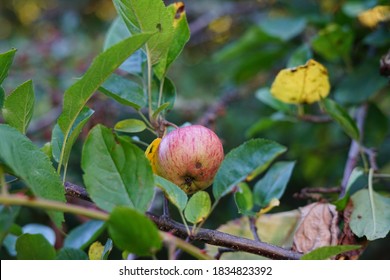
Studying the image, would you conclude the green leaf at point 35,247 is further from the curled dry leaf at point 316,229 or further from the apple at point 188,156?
the curled dry leaf at point 316,229

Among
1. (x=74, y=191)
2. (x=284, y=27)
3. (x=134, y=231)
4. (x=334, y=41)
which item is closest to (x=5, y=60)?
(x=74, y=191)

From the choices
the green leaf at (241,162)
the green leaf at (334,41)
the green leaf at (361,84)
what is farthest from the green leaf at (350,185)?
the green leaf at (334,41)

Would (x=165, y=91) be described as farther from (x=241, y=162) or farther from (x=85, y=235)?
(x=85, y=235)

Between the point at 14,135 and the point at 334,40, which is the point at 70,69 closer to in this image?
the point at 334,40

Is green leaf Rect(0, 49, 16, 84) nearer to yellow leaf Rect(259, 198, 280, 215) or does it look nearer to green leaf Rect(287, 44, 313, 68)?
yellow leaf Rect(259, 198, 280, 215)

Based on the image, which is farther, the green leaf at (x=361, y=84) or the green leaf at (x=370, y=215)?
the green leaf at (x=361, y=84)

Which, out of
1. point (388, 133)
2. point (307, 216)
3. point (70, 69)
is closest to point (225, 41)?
point (70, 69)
